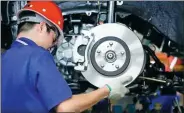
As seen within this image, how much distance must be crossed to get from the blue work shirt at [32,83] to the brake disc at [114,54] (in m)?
0.71

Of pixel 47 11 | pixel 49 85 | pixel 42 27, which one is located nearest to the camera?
pixel 49 85

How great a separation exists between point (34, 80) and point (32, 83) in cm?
2

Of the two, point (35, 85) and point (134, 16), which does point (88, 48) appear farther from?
point (35, 85)

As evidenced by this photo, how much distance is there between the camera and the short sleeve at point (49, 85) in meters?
1.12

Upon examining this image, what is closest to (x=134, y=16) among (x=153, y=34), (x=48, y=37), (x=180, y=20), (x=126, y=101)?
(x=153, y=34)

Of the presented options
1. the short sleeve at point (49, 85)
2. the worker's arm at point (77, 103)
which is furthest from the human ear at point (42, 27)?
the worker's arm at point (77, 103)

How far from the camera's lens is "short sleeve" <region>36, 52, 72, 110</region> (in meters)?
1.12

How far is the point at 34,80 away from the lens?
1126 mm

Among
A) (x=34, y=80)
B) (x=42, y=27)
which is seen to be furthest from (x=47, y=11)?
(x=34, y=80)

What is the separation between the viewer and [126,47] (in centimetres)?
186

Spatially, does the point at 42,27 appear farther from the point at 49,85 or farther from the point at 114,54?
the point at 114,54

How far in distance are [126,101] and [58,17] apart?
95 centimetres

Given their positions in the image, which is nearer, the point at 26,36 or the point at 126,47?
the point at 26,36

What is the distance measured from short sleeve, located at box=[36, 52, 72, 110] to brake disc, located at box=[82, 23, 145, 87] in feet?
2.43
